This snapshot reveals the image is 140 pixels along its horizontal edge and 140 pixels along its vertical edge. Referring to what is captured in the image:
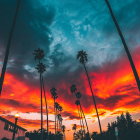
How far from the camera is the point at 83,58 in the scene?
192 ft

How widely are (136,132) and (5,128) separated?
4825 centimetres

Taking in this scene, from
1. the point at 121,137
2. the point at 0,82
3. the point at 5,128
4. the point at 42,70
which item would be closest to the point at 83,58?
the point at 42,70

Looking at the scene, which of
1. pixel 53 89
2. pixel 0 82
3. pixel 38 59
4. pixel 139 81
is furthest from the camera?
pixel 53 89

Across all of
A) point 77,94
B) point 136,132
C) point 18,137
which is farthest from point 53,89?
point 136,132

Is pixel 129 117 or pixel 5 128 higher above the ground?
pixel 129 117

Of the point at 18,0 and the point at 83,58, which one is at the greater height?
the point at 83,58

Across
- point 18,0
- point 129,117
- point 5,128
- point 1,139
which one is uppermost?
point 129,117

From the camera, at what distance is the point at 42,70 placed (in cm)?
5628

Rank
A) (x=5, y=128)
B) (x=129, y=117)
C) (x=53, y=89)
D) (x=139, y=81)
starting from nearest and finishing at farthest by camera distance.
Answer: (x=139, y=81), (x=5, y=128), (x=53, y=89), (x=129, y=117)

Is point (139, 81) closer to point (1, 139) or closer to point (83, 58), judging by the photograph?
point (1, 139)

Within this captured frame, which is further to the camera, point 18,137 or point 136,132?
point 136,132

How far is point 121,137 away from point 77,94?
3412 centimetres

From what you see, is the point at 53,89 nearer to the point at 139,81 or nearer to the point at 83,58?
the point at 83,58

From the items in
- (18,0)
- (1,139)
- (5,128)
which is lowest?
(1,139)
